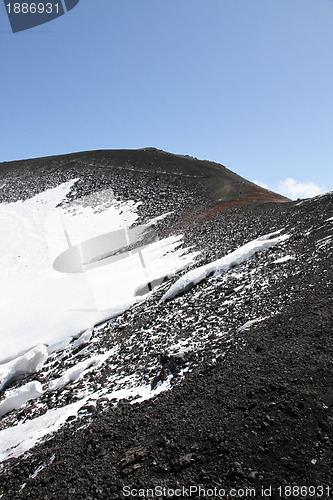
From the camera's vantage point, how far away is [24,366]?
1074 cm

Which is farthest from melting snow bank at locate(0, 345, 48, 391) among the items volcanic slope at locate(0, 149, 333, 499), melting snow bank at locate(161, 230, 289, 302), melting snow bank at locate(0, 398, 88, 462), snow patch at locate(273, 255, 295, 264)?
snow patch at locate(273, 255, 295, 264)

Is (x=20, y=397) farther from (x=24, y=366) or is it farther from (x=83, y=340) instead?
(x=83, y=340)

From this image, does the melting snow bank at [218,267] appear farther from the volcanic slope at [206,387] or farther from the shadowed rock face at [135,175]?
the shadowed rock face at [135,175]

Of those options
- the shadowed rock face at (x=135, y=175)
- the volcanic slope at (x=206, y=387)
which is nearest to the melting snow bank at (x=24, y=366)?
the volcanic slope at (x=206, y=387)

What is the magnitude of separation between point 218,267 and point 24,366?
8.55m

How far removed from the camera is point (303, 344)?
6.05 m

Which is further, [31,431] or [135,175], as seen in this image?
[135,175]

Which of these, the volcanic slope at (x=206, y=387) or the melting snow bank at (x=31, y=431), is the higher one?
the volcanic slope at (x=206, y=387)

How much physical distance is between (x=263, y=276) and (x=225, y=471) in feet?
23.2

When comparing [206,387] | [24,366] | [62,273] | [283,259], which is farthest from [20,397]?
[62,273]

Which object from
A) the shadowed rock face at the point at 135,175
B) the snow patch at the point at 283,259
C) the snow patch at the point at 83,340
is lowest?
the snow patch at the point at 83,340

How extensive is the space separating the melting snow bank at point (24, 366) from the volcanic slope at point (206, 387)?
327 mm

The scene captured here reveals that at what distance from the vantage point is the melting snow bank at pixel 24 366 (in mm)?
10500

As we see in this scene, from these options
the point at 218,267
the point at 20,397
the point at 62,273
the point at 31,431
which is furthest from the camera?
the point at 62,273
